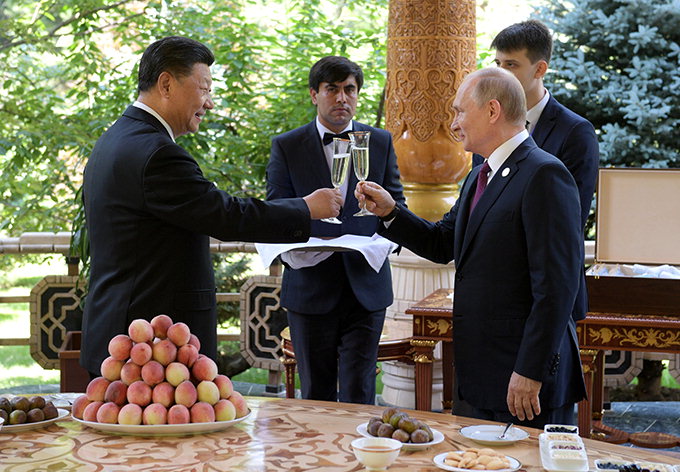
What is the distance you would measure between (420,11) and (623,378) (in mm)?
2324

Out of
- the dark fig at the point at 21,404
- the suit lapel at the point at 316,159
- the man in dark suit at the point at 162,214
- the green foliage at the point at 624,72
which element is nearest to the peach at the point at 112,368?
the dark fig at the point at 21,404

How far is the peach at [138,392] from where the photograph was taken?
2.16 m

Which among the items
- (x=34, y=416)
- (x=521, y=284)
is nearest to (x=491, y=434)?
(x=521, y=284)

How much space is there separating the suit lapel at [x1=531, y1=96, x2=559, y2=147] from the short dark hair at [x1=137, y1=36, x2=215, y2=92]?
120cm

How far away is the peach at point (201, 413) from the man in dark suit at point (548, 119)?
1.40 metres

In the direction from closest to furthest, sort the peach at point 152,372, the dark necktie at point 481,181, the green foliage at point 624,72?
the peach at point 152,372, the dark necktie at point 481,181, the green foliage at point 624,72

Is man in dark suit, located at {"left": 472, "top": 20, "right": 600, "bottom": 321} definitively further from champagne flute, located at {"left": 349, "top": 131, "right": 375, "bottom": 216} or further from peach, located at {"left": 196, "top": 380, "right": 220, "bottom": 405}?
peach, located at {"left": 196, "top": 380, "right": 220, "bottom": 405}

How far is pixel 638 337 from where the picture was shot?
3688 mm

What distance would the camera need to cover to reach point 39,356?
205 inches

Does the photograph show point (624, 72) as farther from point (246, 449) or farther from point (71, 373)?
point (246, 449)

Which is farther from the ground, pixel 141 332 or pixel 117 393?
pixel 141 332

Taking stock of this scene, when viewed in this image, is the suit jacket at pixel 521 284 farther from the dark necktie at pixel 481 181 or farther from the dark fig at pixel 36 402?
the dark fig at pixel 36 402

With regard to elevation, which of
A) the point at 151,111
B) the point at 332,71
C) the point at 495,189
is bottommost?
the point at 495,189

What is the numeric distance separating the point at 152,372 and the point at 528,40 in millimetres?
1854
